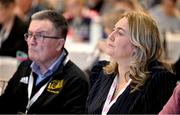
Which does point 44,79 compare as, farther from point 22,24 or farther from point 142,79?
point 22,24

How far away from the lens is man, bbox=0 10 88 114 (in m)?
3.24

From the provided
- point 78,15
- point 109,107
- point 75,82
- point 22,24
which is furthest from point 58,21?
point 78,15

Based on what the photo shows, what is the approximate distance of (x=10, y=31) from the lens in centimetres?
511

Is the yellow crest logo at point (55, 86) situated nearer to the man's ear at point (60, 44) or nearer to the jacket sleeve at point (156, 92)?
the man's ear at point (60, 44)

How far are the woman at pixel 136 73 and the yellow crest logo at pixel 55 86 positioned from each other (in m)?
0.30

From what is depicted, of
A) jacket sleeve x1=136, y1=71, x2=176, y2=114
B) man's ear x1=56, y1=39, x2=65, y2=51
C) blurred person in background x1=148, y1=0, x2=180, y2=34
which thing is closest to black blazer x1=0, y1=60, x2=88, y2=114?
man's ear x1=56, y1=39, x2=65, y2=51

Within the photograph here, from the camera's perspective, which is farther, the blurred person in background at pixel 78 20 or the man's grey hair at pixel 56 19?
the blurred person in background at pixel 78 20

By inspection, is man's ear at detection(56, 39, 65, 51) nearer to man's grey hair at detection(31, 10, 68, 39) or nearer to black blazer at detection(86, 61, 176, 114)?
Result: man's grey hair at detection(31, 10, 68, 39)

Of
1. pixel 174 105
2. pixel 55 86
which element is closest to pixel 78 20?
pixel 55 86

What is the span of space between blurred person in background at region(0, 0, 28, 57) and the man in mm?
1474

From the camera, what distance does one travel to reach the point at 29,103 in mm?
3305

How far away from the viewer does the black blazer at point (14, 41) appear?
4965mm

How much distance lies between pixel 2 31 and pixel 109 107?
2.62 metres

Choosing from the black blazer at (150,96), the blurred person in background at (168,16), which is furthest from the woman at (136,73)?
the blurred person in background at (168,16)
